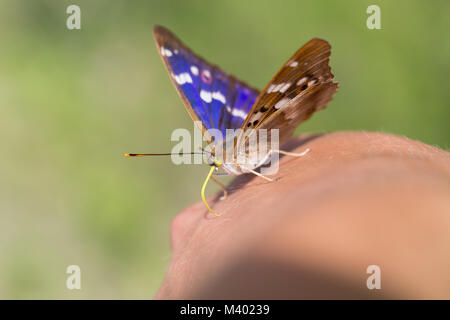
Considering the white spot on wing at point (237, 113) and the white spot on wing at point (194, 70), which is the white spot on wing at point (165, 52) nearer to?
the white spot on wing at point (194, 70)

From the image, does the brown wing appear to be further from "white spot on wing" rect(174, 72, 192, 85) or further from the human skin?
the human skin

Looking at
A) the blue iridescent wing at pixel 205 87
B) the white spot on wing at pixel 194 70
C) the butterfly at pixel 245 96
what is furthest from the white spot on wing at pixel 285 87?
the white spot on wing at pixel 194 70

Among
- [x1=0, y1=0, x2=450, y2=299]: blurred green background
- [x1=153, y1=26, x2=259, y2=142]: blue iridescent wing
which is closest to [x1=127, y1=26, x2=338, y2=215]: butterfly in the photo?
[x1=153, y1=26, x2=259, y2=142]: blue iridescent wing

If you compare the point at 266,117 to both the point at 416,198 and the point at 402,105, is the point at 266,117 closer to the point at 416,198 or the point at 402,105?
the point at 416,198

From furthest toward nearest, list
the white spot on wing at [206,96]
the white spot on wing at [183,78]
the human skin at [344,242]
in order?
the white spot on wing at [206,96] < the white spot on wing at [183,78] < the human skin at [344,242]

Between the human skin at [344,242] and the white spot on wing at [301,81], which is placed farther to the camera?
the white spot on wing at [301,81]

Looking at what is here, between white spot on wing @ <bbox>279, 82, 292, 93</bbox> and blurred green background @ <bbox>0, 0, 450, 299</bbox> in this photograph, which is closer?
white spot on wing @ <bbox>279, 82, 292, 93</bbox>

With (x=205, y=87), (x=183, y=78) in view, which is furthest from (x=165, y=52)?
(x=205, y=87)

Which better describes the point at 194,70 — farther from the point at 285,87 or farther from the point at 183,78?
the point at 285,87
